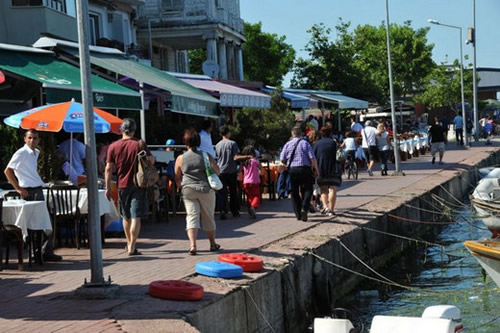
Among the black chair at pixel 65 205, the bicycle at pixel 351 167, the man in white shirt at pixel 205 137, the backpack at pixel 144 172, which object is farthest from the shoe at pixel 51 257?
the bicycle at pixel 351 167

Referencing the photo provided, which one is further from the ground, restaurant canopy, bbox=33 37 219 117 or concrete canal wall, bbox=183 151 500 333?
restaurant canopy, bbox=33 37 219 117

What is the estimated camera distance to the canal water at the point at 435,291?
13.4 metres

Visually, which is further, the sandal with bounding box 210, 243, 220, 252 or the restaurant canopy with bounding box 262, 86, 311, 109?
the restaurant canopy with bounding box 262, 86, 311, 109

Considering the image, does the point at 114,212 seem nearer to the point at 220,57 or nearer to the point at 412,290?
the point at 412,290

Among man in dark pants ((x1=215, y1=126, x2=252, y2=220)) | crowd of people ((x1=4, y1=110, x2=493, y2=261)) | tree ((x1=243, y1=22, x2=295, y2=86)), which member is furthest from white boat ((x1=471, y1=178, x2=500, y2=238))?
tree ((x1=243, y1=22, x2=295, y2=86))

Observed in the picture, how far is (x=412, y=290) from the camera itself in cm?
1554

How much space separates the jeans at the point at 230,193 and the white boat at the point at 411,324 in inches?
331

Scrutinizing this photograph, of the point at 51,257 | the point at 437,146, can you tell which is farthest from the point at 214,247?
the point at 437,146

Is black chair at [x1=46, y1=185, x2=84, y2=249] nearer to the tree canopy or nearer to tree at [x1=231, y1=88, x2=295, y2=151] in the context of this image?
tree at [x1=231, y1=88, x2=295, y2=151]

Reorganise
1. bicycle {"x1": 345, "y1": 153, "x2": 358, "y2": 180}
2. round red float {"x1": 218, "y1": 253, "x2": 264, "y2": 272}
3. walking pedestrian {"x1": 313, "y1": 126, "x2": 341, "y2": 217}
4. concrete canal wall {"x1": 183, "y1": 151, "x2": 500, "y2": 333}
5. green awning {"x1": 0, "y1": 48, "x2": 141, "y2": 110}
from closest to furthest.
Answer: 1. concrete canal wall {"x1": 183, "y1": 151, "x2": 500, "y2": 333}
2. round red float {"x1": 218, "y1": 253, "x2": 264, "y2": 272}
3. green awning {"x1": 0, "y1": 48, "x2": 141, "y2": 110}
4. walking pedestrian {"x1": 313, "y1": 126, "x2": 341, "y2": 217}
5. bicycle {"x1": 345, "y1": 153, "x2": 358, "y2": 180}

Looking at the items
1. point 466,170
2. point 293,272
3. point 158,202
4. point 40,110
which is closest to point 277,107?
point 466,170

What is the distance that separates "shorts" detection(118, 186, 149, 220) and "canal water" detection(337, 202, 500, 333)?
342cm

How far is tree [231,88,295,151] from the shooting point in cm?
2797

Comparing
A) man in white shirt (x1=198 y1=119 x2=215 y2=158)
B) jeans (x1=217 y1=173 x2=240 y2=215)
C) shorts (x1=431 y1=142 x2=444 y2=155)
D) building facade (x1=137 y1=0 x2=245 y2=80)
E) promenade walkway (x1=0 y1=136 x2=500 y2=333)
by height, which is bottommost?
promenade walkway (x1=0 y1=136 x2=500 y2=333)
